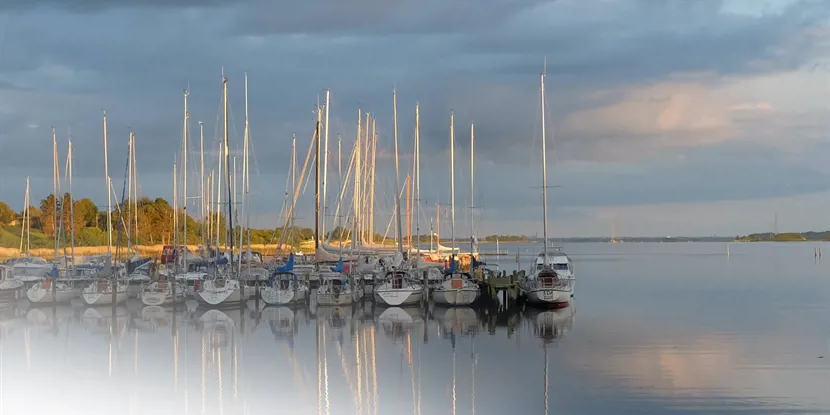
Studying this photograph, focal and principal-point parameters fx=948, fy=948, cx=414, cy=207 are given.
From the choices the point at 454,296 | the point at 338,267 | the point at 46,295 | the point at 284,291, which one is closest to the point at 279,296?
the point at 284,291

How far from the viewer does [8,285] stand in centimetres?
5669

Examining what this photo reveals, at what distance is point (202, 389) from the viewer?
92.7 ft

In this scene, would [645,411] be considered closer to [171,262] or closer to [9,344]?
[9,344]

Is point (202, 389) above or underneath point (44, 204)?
underneath

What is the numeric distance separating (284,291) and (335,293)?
284 cm

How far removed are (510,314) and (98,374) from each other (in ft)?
84.3

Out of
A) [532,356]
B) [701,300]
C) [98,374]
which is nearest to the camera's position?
[98,374]

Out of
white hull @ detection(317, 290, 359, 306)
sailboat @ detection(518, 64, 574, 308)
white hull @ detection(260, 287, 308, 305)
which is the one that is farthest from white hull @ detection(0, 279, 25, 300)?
sailboat @ detection(518, 64, 574, 308)

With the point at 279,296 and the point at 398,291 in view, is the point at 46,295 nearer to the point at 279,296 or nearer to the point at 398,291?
the point at 279,296

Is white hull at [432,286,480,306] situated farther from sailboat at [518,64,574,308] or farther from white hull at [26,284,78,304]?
white hull at [26,284,78,304]

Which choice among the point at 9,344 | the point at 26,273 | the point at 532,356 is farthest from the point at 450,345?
the point at 26,273

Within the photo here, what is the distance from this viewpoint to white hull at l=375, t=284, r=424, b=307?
53094 millimetres

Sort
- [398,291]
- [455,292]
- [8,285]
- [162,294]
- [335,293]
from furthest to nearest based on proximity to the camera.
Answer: [8,285] < [455,292] < [398,291] < [335,293] < [162,294]

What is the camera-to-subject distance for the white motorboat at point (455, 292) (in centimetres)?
5341
